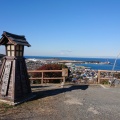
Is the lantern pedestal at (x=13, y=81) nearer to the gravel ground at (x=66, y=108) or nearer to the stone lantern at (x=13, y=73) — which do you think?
the stone lantern at (x=13, y=73)

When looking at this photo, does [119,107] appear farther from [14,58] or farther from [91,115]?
[14,58]

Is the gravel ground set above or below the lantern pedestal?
below

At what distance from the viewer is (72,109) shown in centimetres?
702

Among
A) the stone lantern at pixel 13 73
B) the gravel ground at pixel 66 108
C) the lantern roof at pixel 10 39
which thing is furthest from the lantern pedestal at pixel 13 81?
the lantern roof at pixel 10 39

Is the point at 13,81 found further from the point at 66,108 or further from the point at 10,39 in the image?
the point at 66,108

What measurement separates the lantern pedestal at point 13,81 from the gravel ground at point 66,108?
439mm

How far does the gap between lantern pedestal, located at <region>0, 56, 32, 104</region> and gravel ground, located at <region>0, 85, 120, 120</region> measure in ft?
1.44

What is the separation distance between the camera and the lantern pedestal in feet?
24.9

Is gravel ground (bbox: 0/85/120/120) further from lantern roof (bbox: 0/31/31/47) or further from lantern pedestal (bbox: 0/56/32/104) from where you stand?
lantern roof (bbox: 0/31/31/47)

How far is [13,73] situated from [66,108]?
8.38 ft

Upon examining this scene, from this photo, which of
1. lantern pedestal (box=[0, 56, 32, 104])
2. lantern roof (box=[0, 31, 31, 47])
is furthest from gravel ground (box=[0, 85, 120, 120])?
lantern roof (box=[0, 31, 31, 47])

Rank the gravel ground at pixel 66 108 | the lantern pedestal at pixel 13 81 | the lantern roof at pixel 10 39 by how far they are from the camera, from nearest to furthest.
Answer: the gravel ground at pixel 66 108, the lantern pedestal at pixel 13 81, the lantern roof at pixel 10 39

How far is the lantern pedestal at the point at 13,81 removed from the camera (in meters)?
7.58

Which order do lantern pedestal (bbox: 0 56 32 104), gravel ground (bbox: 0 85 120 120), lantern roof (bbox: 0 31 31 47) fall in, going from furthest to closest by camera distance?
lantern roof (bbox: 0 31 31 47)
lantern pedestal (bbox: 0 56 32 104)
gravel ground (bbox: 0 85 120 120)
